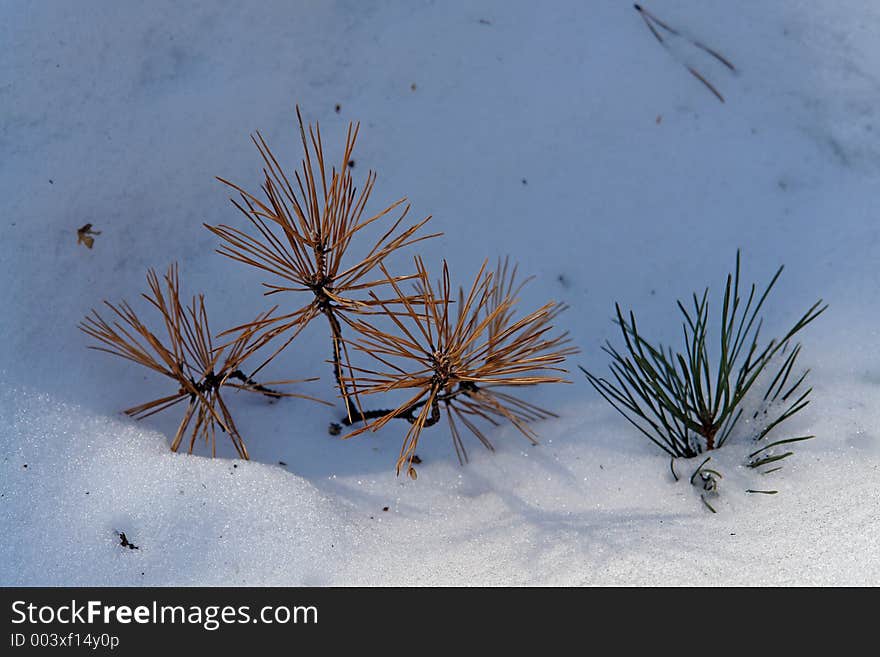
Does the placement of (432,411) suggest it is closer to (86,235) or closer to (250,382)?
(250,382)

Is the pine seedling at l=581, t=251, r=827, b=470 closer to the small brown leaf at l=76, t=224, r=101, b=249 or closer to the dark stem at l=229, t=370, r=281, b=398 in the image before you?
the dark stem at l=229, t=370, r=281, b=398

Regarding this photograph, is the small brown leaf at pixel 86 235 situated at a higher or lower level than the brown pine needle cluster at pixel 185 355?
higher

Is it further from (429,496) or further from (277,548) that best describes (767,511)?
(277,548)

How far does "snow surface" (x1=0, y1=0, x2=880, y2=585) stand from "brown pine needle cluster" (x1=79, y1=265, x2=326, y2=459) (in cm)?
3

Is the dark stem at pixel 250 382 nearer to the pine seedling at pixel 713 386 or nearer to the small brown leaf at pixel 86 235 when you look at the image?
the small brown leaf at pixel 86 235

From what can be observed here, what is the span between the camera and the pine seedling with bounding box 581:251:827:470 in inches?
41.8

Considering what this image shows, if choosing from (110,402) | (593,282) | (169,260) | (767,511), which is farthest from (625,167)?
(110,402)

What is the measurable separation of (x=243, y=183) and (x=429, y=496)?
0.53m

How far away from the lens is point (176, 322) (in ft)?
3.55

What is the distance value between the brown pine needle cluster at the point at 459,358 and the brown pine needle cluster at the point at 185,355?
0.16 m

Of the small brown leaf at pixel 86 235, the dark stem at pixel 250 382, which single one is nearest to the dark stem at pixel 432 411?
the dark stem at pixel 250 382

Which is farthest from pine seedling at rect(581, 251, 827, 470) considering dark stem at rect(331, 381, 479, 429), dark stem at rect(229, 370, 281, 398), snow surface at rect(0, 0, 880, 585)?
dark stem at rect(229, 370, 281, 398)

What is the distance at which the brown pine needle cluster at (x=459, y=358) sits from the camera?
992 millimetres

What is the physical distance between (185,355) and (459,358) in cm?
43
